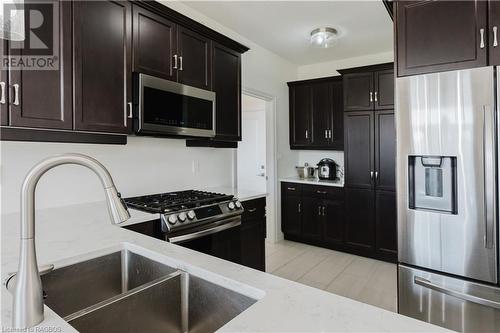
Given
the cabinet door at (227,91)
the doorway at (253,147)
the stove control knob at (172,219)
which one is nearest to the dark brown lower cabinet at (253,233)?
the cabinet door at (227,91)

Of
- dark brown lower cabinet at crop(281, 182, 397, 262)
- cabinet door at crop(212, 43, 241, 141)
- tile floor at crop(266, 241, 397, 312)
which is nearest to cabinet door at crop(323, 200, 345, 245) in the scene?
dark brown lower cabinet at crop(281, 182, 397, 262)

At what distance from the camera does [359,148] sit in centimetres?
375

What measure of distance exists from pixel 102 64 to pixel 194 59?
0.83 meters

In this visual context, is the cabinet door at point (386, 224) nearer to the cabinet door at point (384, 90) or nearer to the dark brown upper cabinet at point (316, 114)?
the dark brown upper cabinet at point (316, 114)

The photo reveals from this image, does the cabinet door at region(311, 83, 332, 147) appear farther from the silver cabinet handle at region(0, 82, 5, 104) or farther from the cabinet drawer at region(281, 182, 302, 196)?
the silver cabinet handle at region(0, 82, 5, 104)

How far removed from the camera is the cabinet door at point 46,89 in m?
1.56

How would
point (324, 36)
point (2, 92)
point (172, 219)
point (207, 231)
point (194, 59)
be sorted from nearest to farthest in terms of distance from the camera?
point (2, 92), point (172, 219), point (207, 231), point (194, 59), point (324, 36)

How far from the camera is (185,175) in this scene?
2949 mm

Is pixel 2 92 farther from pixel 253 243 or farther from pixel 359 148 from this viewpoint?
pixel 359 148

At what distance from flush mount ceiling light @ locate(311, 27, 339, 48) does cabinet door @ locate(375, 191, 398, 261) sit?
1966mm

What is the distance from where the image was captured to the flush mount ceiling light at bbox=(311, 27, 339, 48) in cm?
338

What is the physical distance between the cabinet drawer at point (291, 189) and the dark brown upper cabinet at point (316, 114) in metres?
0.64

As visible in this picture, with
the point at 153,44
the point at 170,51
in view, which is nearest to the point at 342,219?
the point at 170,51

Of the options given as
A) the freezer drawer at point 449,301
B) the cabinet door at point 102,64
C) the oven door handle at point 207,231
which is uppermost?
the cabinet door at point 102,64
